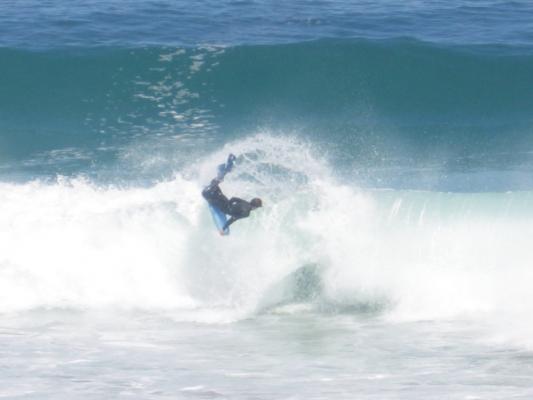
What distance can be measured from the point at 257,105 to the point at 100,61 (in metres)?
4.00

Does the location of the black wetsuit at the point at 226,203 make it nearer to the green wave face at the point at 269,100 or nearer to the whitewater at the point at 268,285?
the whitewater at the point at 268,285

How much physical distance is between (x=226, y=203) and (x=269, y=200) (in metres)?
2.71

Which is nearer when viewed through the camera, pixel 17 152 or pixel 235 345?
pixel 235 345

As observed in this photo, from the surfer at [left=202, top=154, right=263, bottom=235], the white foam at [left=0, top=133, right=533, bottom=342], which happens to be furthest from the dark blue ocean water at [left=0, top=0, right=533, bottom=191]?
the surfer at [left=202, top=154, right=263, bottom=235]

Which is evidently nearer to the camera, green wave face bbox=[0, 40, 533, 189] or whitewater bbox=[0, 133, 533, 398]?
whitewater bbox=[0, 133, 533, 398]

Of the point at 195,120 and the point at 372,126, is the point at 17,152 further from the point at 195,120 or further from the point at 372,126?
the point at 372,126

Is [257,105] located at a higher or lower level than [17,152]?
higher

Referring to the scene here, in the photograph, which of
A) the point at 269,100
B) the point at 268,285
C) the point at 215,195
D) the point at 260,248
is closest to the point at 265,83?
the point at 269,100

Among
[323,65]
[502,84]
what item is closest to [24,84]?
[323,65]

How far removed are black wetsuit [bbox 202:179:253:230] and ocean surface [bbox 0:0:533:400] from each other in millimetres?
1406

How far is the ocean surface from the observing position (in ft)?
33.5

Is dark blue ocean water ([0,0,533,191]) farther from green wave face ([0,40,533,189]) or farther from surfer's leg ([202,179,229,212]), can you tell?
surfer's leg ([202,179,229,212])

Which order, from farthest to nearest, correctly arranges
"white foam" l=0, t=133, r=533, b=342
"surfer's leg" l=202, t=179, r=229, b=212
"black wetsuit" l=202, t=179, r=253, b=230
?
1. "white foam" l=0, t=133, r=533, b=342
2. "surfer's leg" l=202, t=179, r=229, b=212
3. "black wetsuit" l=202, t=179, r=253, b=230

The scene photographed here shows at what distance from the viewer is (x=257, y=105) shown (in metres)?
22.6
